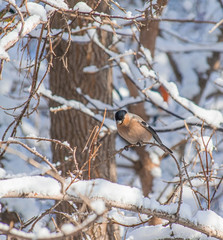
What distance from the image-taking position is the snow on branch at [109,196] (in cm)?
215

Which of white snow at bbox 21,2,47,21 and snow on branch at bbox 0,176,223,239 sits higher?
white snow at bbox 21,2,47,21

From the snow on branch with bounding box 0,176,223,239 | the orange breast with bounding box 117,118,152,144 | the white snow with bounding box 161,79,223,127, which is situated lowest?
the snow on branch with bounding box 0,176,223,239

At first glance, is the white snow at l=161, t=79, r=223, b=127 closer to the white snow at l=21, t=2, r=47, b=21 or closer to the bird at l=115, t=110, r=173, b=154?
the bird at l=115, t=110, r=173, b=154

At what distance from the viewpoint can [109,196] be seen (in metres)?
2.31

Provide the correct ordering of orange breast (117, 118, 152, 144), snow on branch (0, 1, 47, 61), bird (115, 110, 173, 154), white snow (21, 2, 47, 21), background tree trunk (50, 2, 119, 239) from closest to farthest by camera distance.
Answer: snow on branch (0, 1, 47, 61), white snow (21, 2, 47, 21), bird (115, 110, 173, 154), orange breast (117, 118, 152, 144), background tree trunk (50, 2, 119, 239)

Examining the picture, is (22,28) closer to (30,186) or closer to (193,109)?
(30,186)

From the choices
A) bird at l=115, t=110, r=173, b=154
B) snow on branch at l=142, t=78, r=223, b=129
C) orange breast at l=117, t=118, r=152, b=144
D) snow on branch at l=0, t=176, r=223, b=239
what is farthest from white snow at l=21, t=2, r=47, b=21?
orange breast at l=117, t=118, r=152, b=144

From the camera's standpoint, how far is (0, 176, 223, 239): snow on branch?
215cm

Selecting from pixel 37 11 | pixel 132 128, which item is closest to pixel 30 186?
pixel 37 11

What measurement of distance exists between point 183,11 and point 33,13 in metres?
8.20

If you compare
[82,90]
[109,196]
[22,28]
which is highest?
[82,90]

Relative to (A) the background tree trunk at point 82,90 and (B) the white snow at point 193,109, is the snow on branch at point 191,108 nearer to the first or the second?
(B) the white snow at point 193,109

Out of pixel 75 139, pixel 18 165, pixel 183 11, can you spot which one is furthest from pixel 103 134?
pixel 183 11

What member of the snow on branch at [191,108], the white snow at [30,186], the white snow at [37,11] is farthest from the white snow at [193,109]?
the white snow at [30,186]
